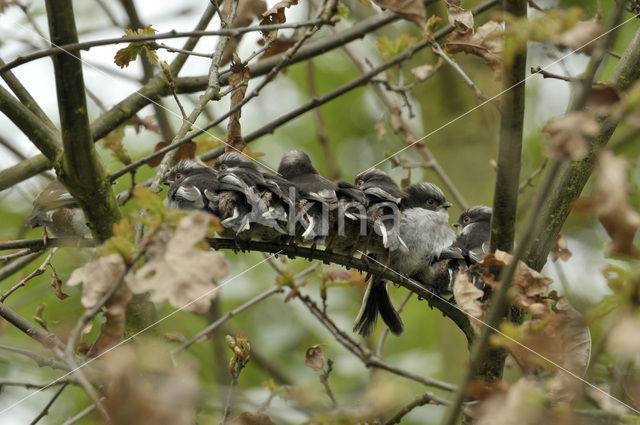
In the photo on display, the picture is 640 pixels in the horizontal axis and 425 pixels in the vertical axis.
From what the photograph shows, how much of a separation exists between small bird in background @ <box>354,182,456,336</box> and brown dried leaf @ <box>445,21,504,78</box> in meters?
1.02

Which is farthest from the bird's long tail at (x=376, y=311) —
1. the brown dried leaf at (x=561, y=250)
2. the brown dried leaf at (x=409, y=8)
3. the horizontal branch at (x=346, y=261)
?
the brown dried leaf at (x=409, y=8)

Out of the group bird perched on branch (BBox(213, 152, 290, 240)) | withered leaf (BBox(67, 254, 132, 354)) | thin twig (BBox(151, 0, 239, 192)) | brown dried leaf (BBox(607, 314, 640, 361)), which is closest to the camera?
brown dried leaf (BBox(607, 314, 640, 361))

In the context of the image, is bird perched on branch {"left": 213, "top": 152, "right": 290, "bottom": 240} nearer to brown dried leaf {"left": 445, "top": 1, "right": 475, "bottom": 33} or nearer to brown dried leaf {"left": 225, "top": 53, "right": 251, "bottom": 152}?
brown dried leaf {"left": 225, "top": 53, "right": 251, "bottom": 152}

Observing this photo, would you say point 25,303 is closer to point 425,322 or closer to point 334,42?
point 334,42

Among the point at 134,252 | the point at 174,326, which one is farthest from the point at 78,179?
the point at 174,326

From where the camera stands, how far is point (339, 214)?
11.4ft

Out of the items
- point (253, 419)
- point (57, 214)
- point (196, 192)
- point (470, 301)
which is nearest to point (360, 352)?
point (253, 419)

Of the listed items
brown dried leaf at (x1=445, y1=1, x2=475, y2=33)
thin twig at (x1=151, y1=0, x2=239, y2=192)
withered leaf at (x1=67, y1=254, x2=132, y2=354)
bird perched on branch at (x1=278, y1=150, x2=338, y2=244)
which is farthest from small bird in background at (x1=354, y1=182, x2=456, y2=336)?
withered leaf at (x1=67, y1=254, x2=132, y2=354)

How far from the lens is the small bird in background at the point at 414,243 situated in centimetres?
397

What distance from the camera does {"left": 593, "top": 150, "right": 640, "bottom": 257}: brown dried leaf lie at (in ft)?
5.08

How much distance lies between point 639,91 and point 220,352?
407cm

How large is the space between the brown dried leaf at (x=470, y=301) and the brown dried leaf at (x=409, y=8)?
1.01 meters

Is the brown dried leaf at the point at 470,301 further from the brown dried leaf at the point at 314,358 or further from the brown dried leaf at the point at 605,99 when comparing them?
the brown dried leaf at the point at 314,358

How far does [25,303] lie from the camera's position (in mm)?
5336
